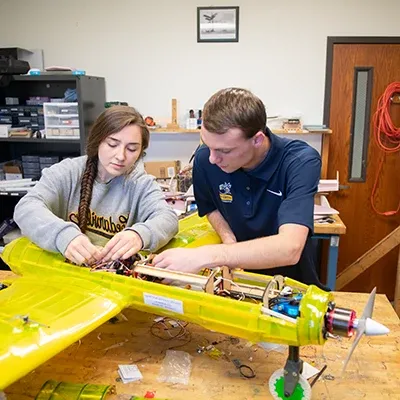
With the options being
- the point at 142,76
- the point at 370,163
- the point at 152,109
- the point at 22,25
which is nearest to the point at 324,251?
the point at 370,163

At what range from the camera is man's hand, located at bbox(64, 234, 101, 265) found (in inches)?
55.5

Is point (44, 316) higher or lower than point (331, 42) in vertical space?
lower

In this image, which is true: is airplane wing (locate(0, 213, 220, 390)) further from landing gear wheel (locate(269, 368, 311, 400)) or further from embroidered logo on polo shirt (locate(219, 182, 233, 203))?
embroidered logo on polo shirt (locate(219, 182, 233, 203))

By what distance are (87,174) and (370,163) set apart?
8.58 feet

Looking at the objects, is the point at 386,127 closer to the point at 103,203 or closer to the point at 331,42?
the point at 331,42

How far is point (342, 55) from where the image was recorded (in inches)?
133

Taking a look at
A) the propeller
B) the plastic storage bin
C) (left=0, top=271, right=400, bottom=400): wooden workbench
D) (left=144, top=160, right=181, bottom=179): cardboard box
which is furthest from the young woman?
(left=144, top=160, right=181, bottom=179): cardboard box

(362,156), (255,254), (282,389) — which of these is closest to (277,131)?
(362,156)

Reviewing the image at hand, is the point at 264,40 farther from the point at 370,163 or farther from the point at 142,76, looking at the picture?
the point at 370,163

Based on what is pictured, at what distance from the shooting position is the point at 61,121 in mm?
3316

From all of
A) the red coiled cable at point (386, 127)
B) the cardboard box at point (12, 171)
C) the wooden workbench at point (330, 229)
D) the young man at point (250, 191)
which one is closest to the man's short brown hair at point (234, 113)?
the young man at point (250, 191)

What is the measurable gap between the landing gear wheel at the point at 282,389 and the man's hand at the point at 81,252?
662mm

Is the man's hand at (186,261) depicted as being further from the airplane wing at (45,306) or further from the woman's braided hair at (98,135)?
the woman's braided hair at (98,135)

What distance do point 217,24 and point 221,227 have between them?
222 centimetres
